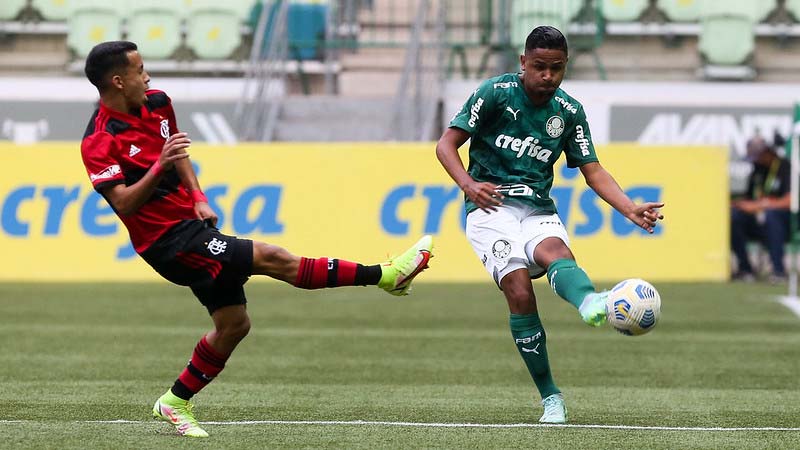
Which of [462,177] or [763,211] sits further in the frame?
[763,211]

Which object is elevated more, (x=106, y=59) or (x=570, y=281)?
(x=106, y=59)

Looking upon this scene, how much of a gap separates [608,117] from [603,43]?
7.93 feet

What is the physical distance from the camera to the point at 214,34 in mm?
22984

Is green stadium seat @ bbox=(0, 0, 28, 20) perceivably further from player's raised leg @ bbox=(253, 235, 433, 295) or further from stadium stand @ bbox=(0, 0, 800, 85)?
player's raised leg @ bbox=(253, 235, 433, 295)

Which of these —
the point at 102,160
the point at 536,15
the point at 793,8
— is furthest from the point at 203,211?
the point at 793,8

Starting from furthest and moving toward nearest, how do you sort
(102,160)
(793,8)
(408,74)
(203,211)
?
(793,8), (408,74), (203,211), (102,160)

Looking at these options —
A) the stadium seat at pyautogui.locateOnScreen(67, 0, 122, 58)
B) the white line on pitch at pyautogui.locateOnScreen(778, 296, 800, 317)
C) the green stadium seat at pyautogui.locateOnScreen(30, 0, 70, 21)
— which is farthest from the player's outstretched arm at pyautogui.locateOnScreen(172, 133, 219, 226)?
the green stadium seat at pyautogui.locateOnScreen(30, 0, 70, 21)

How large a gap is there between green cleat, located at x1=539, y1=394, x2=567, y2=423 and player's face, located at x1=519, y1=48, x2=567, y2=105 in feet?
5.03

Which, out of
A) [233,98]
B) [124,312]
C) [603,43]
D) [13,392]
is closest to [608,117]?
[603,43]

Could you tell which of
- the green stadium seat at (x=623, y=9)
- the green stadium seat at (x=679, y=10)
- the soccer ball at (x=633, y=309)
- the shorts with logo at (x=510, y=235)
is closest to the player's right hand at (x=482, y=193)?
the shorts with logo at (x=510, y=235)

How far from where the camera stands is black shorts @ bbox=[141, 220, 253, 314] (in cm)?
672

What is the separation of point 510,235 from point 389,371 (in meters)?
2.90

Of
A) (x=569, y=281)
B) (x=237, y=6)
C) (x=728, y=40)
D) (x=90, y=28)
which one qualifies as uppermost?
(x=569, y=281)

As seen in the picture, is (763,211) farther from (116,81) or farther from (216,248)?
(116,81)
